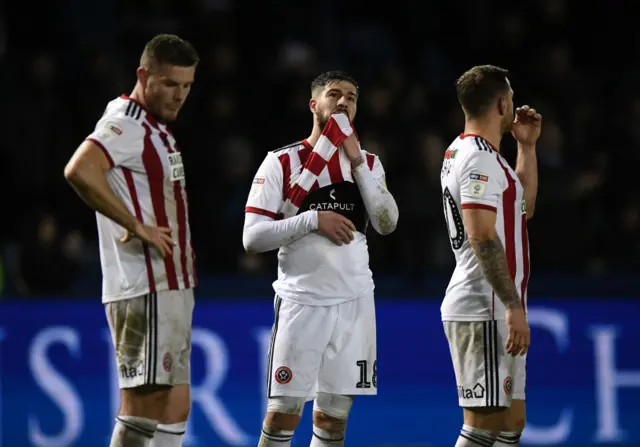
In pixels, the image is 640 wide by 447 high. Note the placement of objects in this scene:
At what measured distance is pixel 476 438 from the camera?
17.8 ft

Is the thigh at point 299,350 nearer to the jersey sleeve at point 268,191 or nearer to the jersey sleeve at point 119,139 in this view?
the jersey sleeve at point 268,191

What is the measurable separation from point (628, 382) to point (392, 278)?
73.3 inches

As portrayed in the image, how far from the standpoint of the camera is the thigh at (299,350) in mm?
5535

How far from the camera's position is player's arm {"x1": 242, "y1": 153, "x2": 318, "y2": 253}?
553 centimetres

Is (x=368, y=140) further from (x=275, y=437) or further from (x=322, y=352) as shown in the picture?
(x=275, y=437)

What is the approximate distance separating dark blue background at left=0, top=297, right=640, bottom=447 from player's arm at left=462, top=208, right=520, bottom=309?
3.46 meters

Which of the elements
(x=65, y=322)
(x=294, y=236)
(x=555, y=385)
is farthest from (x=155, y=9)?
(x=294, y=236)

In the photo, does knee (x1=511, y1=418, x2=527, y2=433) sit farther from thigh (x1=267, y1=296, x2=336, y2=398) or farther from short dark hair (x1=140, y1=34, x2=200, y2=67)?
short dark hair (x1=140, y1=34, x2=200, y2=67)

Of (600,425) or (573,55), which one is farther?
(573,55)

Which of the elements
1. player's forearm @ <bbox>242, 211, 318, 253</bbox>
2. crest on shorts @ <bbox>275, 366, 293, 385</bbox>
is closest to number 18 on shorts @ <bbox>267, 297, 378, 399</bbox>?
crest on shorts @ <bbox>275, 366, 293, 385</bbox>

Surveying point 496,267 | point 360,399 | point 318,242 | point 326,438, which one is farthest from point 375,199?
point 360,399

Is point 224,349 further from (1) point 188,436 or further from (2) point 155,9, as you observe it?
(2) point 155,9

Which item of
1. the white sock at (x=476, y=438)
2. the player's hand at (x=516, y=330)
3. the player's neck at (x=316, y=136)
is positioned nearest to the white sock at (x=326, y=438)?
the white sock at (x=476, y=438)

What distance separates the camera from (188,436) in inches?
342
